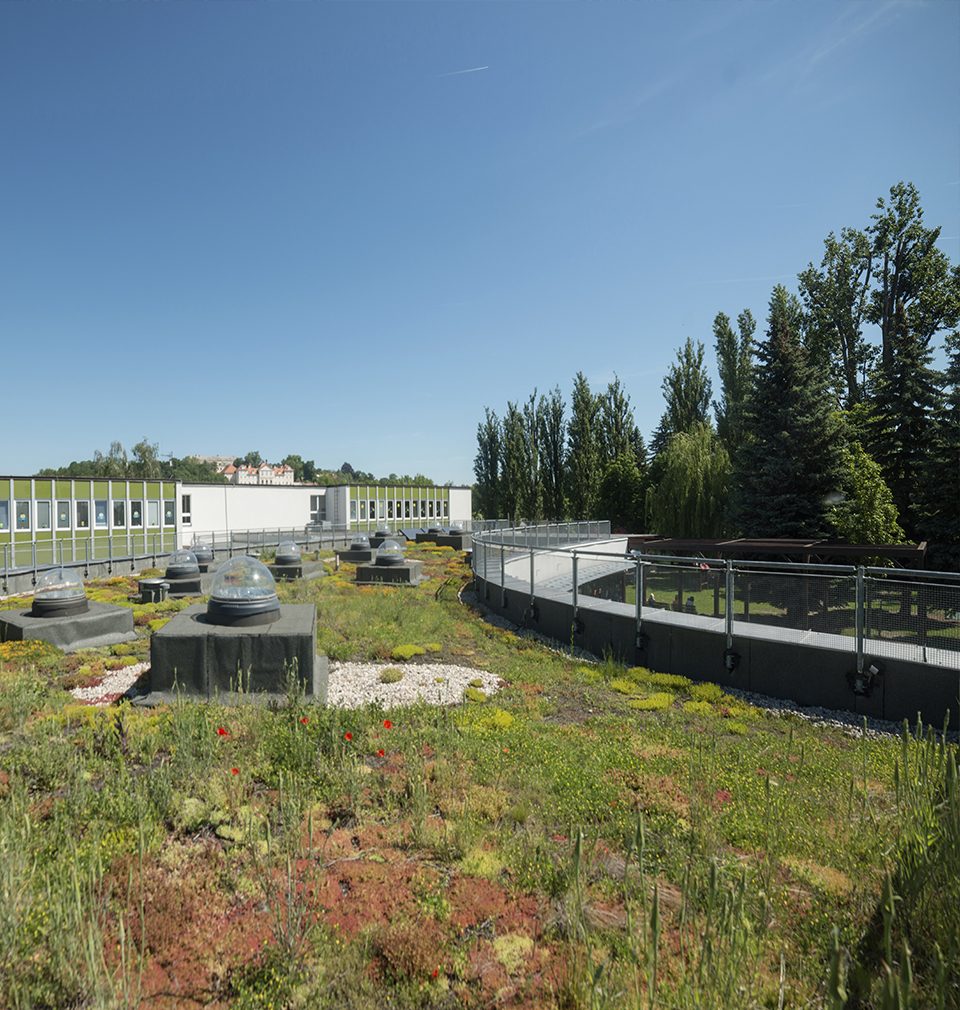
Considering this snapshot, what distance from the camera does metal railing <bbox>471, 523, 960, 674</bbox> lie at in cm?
897

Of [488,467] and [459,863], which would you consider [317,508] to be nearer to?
[488,467]

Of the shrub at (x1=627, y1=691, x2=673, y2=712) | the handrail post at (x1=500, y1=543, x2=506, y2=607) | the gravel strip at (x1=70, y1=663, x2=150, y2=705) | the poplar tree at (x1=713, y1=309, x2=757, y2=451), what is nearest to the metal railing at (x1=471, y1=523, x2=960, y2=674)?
the shrub at (x1=627, y1=691, x2=673, y2=712)

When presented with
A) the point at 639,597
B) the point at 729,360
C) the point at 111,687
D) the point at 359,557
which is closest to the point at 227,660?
the point at 111,687

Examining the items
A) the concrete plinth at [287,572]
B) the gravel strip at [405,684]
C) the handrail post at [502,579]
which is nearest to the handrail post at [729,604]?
the gravel strip at [405,684]

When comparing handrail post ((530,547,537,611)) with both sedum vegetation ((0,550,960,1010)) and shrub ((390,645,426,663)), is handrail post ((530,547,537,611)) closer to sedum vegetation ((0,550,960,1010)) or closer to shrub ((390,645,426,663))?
shrub ((390,645,426,663))

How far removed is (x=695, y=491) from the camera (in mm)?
36344

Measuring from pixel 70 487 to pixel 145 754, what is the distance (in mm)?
33308

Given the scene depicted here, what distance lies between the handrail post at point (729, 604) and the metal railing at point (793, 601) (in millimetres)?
18

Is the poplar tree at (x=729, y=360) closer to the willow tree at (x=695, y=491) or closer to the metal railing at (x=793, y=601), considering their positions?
the willow tree at (x=695, y=491)

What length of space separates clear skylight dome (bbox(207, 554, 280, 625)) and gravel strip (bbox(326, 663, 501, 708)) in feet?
5.86

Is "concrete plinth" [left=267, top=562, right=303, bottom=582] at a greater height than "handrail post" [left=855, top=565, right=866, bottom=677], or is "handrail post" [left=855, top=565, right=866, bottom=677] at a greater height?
"handrail post" [left=855, top=565, right=866, bottom=677]

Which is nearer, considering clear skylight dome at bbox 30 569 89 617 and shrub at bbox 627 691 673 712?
shrub at bbox 627 691 673 712

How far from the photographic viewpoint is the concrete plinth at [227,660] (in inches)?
364

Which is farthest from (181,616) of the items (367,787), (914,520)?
(914,520)
